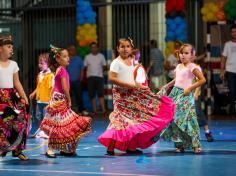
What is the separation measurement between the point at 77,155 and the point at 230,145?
8.64ft

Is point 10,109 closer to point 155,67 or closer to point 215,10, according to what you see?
point 215,10

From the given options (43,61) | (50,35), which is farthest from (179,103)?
(50,35)

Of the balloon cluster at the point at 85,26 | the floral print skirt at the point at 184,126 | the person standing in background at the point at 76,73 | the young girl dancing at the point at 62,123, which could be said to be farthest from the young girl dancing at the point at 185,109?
the balloon cluster at the point at 85,26

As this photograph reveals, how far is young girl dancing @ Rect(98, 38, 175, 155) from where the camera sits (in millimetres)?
9305

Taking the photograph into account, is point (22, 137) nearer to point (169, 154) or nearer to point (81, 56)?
point (169, 154)

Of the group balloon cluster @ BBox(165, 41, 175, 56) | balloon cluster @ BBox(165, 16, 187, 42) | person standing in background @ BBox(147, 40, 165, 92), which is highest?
balloon cluster @ BBox(165, 16, 187, 42)

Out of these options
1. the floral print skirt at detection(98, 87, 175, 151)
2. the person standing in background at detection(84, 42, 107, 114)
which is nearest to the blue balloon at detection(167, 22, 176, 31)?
the person standing in background at detection(84, 42, 107, 114)

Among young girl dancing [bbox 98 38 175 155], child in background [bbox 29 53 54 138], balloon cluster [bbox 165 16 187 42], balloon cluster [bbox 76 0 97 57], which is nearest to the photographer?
young girl dancing [bbox 98 38 175 155]

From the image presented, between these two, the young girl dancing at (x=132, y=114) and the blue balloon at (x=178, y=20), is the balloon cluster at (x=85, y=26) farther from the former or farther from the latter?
the young girl dancing at (x=132, y=114)

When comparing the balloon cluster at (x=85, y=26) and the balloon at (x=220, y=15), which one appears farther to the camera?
the balloon cluster at (x=85, y=26)

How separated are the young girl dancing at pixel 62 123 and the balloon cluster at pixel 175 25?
8.43m

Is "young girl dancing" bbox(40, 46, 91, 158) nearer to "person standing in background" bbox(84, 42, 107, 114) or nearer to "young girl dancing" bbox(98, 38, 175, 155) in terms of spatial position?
"young girl dancing" bbox(98, 38, 175, 155)

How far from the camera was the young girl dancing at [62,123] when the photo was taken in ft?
30.2

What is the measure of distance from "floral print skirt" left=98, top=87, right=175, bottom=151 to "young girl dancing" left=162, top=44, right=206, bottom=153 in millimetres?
228
